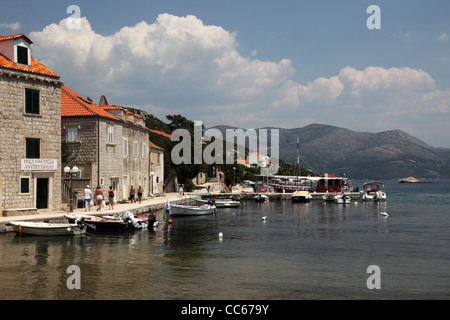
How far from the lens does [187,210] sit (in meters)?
44.3

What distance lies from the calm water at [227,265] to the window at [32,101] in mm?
8853

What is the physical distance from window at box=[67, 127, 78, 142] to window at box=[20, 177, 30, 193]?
32.4 feet

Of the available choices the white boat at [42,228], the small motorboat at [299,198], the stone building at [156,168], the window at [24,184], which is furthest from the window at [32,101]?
the small motorboat at [299,198]

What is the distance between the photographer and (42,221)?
27844mm

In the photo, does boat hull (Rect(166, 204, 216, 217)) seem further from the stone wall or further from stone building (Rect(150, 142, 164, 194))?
stone building (Rect(150, 142, 164, 194))

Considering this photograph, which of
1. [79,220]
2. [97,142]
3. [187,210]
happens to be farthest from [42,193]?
[187,210]

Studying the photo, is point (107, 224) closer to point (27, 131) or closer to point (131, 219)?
point (131, 219)

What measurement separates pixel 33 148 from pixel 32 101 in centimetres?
322

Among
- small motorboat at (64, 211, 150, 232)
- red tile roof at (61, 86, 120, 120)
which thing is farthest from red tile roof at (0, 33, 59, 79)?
small motorboat at (64, 211, 150, 232)

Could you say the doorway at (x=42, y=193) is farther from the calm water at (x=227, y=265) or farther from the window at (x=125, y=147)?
the window at (x=125, y=147)
